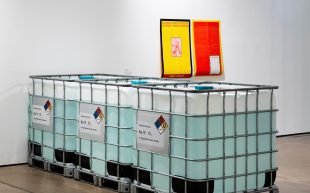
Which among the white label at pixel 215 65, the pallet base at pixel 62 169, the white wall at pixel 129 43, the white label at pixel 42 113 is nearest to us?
the pallet base at pixel 62 169

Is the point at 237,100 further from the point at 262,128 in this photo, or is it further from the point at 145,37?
the point at 145,37

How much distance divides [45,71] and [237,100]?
2.90 m

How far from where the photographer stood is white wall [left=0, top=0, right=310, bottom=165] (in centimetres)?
711

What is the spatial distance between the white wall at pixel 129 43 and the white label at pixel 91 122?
1.21 m

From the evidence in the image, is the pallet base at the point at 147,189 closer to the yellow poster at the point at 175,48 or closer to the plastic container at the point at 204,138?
the plastic container at the point at 204,138

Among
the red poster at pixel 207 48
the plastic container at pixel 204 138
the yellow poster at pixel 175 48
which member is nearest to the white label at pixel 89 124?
the plastic container at pixel 204 138

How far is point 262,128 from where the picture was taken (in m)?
5.43

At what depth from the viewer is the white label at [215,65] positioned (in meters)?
8.84

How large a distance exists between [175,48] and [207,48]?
1.83ft

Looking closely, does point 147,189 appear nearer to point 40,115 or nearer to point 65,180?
point 65,180

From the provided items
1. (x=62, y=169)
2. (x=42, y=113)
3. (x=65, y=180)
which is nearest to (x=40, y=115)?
(x=42, y=113)

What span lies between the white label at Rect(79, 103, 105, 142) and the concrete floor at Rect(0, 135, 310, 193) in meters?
0.49

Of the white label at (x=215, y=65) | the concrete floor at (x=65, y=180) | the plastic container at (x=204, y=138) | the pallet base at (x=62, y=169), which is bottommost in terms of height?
the concrete floor at (x=65, y=180)

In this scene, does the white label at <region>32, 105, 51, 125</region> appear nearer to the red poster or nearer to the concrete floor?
the concrete floor
